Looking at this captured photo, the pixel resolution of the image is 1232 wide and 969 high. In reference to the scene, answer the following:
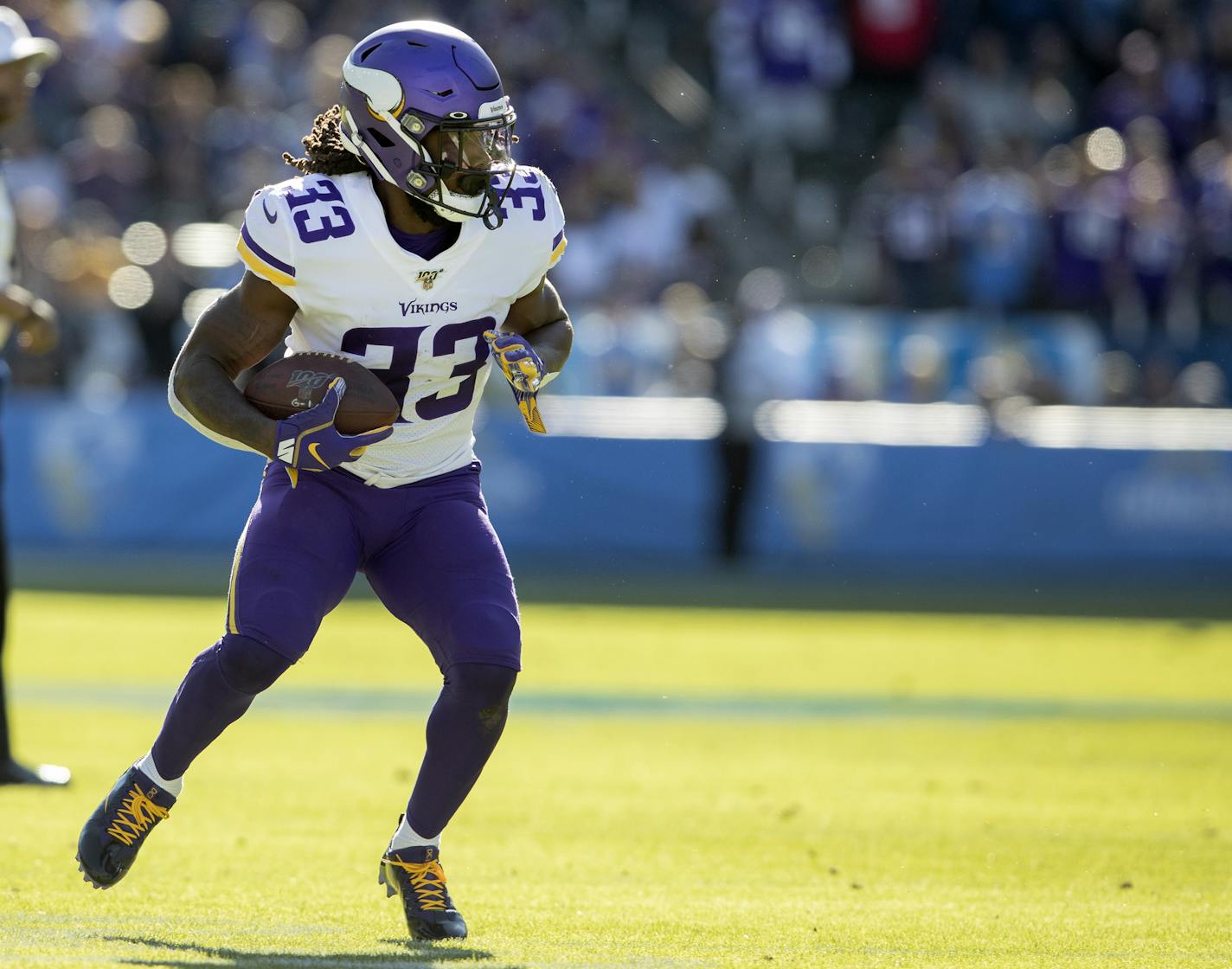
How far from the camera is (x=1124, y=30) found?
16875 mm

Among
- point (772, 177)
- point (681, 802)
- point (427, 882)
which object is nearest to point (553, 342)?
point (427, 882)

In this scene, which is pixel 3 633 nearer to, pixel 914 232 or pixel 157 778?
pixel 157 778

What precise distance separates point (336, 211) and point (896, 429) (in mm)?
9149

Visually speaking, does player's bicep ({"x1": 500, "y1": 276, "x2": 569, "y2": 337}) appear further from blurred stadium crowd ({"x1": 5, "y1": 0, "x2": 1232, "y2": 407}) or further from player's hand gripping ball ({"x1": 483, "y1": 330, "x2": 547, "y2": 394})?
blurred stadium crowd ({"x1": 5, "y1": 0, "x2": 1232, "y2": 407})

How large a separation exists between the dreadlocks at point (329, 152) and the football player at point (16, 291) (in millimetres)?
1609

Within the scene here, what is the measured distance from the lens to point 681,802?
20.0 feet

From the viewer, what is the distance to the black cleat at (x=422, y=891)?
4145mm

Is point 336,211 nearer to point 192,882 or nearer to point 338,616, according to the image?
point 192,882

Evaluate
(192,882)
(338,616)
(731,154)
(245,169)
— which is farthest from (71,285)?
(192,882)

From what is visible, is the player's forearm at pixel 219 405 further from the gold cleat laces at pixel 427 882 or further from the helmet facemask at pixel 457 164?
the gold cleat laces at pixel 427 882

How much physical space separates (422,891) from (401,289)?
4.48 feet

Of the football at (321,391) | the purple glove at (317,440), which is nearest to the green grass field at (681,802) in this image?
the purple glove at (317,440)

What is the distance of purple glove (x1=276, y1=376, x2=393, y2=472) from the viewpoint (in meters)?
4.08

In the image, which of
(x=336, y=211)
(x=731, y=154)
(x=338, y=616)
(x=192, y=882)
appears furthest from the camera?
(x=731, y=154)
